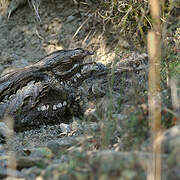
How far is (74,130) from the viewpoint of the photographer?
380cm

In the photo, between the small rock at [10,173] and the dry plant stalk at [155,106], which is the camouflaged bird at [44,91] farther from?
the small rock at [10,173]

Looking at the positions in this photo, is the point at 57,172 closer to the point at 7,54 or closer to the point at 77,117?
the point at 77,117

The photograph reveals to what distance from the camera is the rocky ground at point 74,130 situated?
206 cm

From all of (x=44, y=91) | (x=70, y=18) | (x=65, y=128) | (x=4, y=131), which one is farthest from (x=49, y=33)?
(x=4, y=131)

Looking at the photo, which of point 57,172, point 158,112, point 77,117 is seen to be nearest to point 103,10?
point 77,117

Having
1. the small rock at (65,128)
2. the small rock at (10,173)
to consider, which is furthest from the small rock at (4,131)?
the small rock at (10,173)

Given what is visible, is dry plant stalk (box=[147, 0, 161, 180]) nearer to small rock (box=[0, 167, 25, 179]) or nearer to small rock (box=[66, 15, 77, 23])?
A: small rock (box=[0, 167, 25, 179])

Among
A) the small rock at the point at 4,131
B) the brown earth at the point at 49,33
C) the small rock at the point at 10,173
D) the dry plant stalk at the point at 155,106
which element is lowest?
the small rock at the point at 10,173

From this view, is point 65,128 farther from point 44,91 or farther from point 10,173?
point 10,173

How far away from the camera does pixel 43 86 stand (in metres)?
3.97

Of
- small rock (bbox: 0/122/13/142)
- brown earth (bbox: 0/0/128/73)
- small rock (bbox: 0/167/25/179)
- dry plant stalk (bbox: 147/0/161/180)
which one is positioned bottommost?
small rock (bbox: 0/167/25/179)

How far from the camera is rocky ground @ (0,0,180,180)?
206cm

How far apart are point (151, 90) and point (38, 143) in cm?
151

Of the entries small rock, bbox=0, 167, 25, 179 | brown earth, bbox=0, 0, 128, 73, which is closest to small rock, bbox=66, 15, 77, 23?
brown earth, bbox=0, 0, 128, 73
